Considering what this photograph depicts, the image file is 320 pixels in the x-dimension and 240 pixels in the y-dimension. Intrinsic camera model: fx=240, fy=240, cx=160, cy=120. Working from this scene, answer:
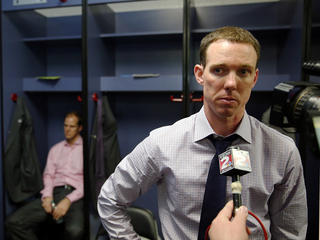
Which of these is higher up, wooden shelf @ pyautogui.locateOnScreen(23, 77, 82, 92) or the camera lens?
wooden shelf @ pyautogui.locateOnScreen(23, 77, 82, 92)

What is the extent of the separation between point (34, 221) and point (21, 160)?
1.74 feet

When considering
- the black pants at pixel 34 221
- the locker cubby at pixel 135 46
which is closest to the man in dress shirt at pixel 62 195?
the black pants at pixel 34 221

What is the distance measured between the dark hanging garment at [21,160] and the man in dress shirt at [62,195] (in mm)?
101

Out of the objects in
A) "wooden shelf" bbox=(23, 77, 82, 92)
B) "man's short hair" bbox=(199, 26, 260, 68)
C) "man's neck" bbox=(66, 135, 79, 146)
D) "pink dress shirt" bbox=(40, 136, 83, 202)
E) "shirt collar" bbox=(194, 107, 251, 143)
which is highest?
"man's short hair" bbox=(199, 26, 260, 68)

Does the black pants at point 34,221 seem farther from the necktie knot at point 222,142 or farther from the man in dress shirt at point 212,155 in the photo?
the necktie knot at point 222,142

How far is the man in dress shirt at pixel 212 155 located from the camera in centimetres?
78

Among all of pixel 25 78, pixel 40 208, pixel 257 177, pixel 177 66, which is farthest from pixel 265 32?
pixel 40 208

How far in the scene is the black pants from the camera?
192 centimetres

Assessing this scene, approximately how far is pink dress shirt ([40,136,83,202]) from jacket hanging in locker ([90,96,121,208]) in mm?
224

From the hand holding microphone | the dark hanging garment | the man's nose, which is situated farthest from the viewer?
the dark hanging garment

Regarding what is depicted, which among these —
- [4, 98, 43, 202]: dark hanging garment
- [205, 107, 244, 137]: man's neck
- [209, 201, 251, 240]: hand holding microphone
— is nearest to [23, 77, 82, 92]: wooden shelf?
[4, 98, 43, 202]: dark hanging garment

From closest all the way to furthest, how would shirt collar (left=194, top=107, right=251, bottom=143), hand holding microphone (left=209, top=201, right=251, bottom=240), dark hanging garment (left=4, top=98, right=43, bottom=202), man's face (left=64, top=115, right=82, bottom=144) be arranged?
1. hand holding microphone (left=209, top=201, right=251, bottom=240)
2. shirt collar (left=194, top=107, right=251, bottom=143)
3. dark hanging garment (left=4, top=98, right=43, bottom=202)
4. man's face (left=64, top=115, right=82, bottom=144)

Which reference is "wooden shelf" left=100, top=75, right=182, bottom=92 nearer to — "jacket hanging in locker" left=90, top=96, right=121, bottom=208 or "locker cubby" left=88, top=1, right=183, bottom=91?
"locker cubby" left=88, top=1, right=183, bottom=91

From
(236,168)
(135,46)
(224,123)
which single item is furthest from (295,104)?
(135,46)
